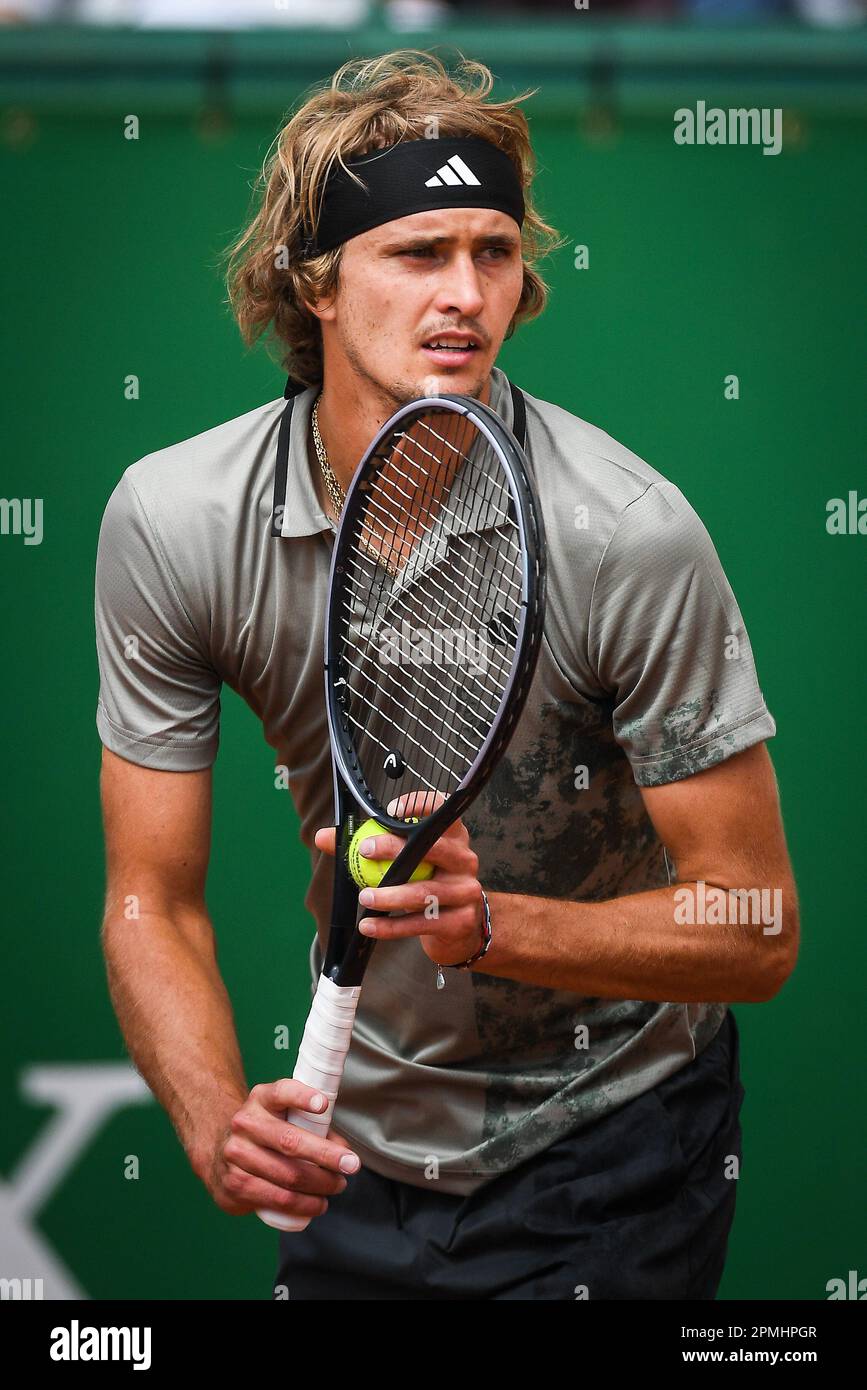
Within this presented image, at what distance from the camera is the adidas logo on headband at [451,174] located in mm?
1521

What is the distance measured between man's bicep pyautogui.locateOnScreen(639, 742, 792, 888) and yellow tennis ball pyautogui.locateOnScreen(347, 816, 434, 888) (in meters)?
0.31

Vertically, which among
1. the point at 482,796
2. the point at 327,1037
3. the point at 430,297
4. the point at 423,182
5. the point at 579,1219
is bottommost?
the point at 579,1219

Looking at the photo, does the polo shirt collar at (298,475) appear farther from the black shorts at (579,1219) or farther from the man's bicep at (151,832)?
the black shorts at (579,1219)

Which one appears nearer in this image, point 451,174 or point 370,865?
point 370,865

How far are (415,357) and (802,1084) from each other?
1161mm

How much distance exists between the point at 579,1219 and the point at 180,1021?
0.42 m

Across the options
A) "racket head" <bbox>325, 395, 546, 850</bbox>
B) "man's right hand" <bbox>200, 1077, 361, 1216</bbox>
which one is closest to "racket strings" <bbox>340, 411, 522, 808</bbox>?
"racket head" <bbox>325, 395, 546, 850</bbox>

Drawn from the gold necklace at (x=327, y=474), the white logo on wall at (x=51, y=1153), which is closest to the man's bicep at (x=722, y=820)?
the gold necklace at (x=327, y=474)

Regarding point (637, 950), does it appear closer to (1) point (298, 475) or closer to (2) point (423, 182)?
(1) point (298, 475)

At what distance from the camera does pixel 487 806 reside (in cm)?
158

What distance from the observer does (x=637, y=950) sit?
150cm

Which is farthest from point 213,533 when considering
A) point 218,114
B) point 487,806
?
point 218,114

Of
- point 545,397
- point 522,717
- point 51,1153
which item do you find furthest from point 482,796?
point 51,1153

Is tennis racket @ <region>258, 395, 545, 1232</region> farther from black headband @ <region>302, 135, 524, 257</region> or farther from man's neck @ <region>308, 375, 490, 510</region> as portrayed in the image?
black headband @ <region>302, 135, 524, 257</region>
